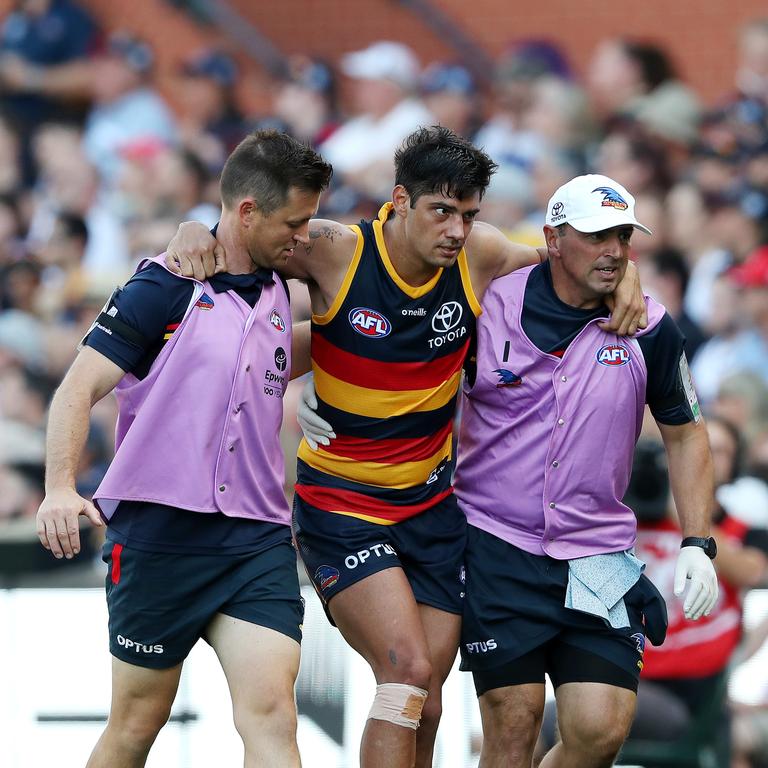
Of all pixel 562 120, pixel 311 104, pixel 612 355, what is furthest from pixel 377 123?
pixel 612 355

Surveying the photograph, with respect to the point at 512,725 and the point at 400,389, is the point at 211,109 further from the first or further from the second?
the point at 512,725

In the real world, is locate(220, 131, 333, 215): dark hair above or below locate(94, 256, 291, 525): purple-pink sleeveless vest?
above

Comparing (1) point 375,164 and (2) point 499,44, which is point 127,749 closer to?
(1) point 375,164

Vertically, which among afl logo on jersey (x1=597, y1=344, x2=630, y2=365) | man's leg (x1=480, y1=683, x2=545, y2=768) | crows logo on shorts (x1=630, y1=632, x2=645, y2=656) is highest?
afl logo on jersey (x1=597, y1=344, x2=630, y2=365)

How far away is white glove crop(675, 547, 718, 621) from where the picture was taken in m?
5.64

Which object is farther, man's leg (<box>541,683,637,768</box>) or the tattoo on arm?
the tattoo on arm

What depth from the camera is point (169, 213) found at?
1171 cm

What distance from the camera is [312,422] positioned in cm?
576

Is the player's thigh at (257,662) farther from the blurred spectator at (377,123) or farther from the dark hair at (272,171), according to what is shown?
the blurred spectator at (377,123)

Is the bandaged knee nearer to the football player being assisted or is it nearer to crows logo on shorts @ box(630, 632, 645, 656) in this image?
the football player being assisted

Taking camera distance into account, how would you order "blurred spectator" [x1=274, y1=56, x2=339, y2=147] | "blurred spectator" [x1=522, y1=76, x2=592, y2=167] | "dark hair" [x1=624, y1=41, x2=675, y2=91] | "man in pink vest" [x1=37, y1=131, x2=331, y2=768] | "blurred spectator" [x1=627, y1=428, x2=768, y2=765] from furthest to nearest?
"blurred spectator" [x1=274, y1=56, x2=339, y2=147] < "dark hair" [x1=624, y1=41, x2=675, y2=91] < "blurred spectator" [x1=522, y1=76, x2=592, y2=167] < "blurred spectator" [x1=627, y1=428, x2=768, y2=765] < "man in pink vest" [x1=37, y1=131, x2=331, y2=768]

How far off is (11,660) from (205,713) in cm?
96

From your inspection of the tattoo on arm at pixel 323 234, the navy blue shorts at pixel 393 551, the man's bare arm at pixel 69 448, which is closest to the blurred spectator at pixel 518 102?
the tattoo on arm at pixel 323 234

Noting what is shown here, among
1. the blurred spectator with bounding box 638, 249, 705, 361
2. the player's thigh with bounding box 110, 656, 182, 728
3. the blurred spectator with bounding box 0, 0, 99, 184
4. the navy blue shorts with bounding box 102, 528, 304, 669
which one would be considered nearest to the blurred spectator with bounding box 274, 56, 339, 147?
the blurred spectator with bounding box 0, 0, 99, 184
